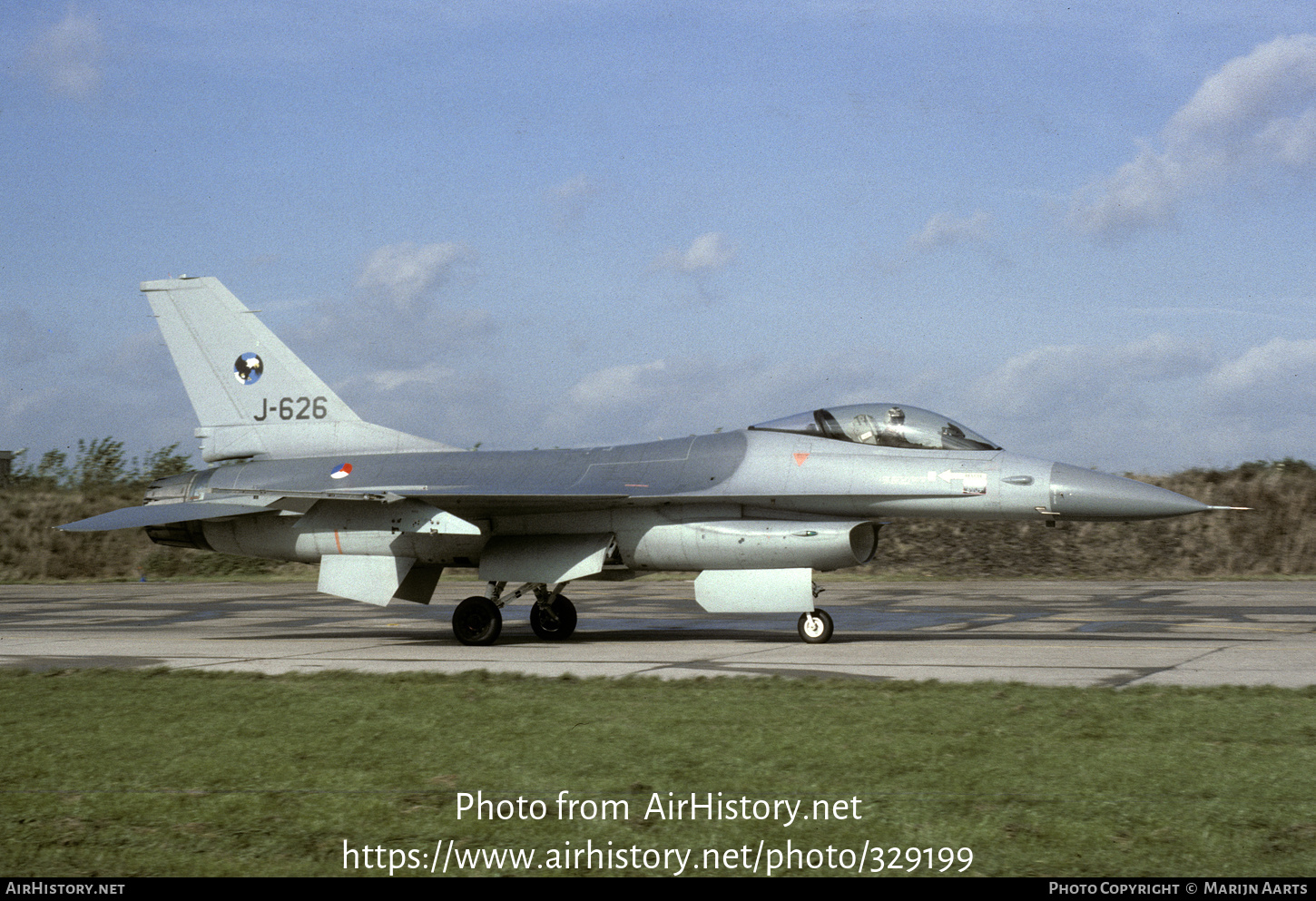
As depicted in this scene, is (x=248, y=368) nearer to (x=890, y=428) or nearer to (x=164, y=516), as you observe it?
(x=164, y=516)

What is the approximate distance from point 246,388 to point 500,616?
5062mm

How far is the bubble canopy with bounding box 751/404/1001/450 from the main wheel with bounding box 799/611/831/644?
2.12 metres

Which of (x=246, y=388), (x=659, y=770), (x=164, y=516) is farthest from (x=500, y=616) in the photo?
(x=659, y=770)

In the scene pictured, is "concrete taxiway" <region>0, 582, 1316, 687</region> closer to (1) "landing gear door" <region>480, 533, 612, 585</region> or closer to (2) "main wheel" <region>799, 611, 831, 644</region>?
(2) "main wheel" <region>799, 611, 831, 644</region>

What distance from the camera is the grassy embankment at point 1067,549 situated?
30438 millimetres

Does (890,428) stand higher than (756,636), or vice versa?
(890,428)

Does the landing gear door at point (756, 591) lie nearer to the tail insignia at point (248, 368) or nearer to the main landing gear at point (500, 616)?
the main landing gear at point (500, 616)

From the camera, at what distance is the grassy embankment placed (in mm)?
30438

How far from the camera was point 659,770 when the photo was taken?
6.63 metres

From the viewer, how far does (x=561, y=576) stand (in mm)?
15172

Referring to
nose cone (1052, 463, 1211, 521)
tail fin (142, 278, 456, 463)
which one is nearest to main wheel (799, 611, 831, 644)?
nose cone (1052, 463, 1211, 521)

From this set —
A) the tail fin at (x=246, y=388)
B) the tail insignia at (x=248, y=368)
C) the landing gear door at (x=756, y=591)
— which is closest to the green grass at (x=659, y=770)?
the landing gear door at (x=756, y=591)

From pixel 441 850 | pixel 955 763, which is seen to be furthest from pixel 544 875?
pixel 955 763

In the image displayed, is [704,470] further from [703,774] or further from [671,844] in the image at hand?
[671,844]
